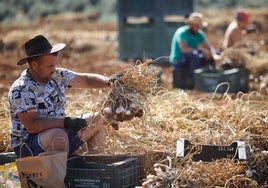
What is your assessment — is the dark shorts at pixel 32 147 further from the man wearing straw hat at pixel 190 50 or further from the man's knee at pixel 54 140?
the man wearing straw hat at pixel 190 50

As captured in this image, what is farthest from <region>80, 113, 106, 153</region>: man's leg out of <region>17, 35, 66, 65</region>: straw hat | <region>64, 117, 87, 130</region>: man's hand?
<region>17, 35, 66, 65</region>: straw hat

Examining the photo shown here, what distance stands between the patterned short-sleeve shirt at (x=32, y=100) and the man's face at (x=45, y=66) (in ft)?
0.25

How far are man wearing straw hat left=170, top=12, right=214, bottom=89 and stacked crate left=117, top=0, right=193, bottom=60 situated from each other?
3.70m

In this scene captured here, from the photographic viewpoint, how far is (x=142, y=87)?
6.28m

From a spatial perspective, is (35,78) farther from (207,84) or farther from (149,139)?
(207,84)

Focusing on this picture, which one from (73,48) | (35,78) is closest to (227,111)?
(35,78)

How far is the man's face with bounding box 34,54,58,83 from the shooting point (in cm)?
584

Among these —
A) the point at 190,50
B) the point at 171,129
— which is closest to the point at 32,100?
the point at 171,129

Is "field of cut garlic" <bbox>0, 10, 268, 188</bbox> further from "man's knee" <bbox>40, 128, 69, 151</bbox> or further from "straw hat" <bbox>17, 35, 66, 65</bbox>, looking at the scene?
"straw hat" <bbox>17, 35, 66, 65</bbox>

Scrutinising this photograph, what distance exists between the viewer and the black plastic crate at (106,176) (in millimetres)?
5531

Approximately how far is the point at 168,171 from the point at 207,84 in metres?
6.14

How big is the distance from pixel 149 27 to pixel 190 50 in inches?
169

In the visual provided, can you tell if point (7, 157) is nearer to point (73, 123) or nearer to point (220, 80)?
point (73, 123)

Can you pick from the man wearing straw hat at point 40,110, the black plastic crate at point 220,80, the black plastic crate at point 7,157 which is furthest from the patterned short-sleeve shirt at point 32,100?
the black plastic crate at point 220,80
